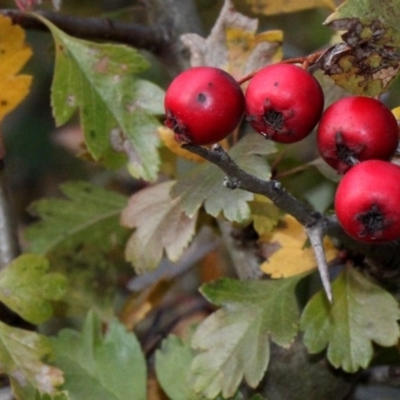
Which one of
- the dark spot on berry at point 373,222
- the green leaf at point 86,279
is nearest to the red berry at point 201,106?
the dark spot on berry at point 373,222

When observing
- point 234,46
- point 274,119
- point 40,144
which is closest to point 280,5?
point 234,46

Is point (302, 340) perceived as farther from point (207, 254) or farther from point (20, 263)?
point (207, 254)

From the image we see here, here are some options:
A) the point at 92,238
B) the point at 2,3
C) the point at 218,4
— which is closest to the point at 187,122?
the point at 92,238

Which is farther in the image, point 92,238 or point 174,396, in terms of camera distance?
point 92,238

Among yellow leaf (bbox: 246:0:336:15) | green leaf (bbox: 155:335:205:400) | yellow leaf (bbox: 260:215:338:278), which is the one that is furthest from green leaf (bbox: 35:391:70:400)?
yellow leaf (bbox: 246:0:336:15)

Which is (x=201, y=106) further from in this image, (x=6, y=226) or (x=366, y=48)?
(x=6, y=226)

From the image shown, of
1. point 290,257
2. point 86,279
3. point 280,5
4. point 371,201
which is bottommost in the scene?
point 86,279

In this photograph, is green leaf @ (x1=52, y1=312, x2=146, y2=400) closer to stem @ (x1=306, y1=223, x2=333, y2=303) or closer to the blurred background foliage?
stem @ (x1=306, y1=223, x2=333, y2=303)
